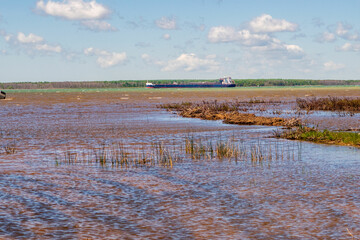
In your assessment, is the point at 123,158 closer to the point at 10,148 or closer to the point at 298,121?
the point at 10,148

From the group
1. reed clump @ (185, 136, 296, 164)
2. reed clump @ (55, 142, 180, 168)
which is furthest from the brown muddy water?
reed clump @ (55, 142, 180, 168)

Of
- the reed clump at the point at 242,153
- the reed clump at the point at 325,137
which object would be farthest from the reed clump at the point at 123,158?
the reed clump at the point at 325,137

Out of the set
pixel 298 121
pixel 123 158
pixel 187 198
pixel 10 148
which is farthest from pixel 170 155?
pixel 298 121

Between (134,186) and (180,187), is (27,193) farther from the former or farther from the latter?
(180,187)

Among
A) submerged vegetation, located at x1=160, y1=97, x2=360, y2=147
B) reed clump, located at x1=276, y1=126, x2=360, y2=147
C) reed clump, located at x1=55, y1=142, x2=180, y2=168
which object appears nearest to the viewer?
reed clump, located at x1=55, y1=142, x2=180, y2=168

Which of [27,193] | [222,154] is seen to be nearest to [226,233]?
[27,193]

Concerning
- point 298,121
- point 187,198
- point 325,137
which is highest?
point 298,121

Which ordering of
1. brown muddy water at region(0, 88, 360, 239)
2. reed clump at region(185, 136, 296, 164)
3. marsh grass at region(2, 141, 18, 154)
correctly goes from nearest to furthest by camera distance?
brown muddy water at region(0, 88, 360, 239) → reed clump at region(185, 136, 296, 164) → marsh grass at region(2, 141, 18, 154)

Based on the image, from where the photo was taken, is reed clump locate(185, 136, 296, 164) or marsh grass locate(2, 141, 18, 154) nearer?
reed clump locate(185, 136, 296, 164)

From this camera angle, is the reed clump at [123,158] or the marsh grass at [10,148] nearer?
the reed clump at [123,158]

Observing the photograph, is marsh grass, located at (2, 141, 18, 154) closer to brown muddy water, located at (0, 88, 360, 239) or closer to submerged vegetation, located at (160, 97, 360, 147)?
brown muddy water, located at (0, 88, 360, 239)

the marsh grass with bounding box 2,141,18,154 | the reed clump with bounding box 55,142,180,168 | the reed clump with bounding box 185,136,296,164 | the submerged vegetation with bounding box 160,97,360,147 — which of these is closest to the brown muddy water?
the reed clump with bounding box 185,136,296,164

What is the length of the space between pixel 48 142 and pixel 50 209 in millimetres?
12154

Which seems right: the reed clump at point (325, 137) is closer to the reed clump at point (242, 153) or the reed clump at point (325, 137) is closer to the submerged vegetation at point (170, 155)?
the submerged vegetation at point (170, 155)
